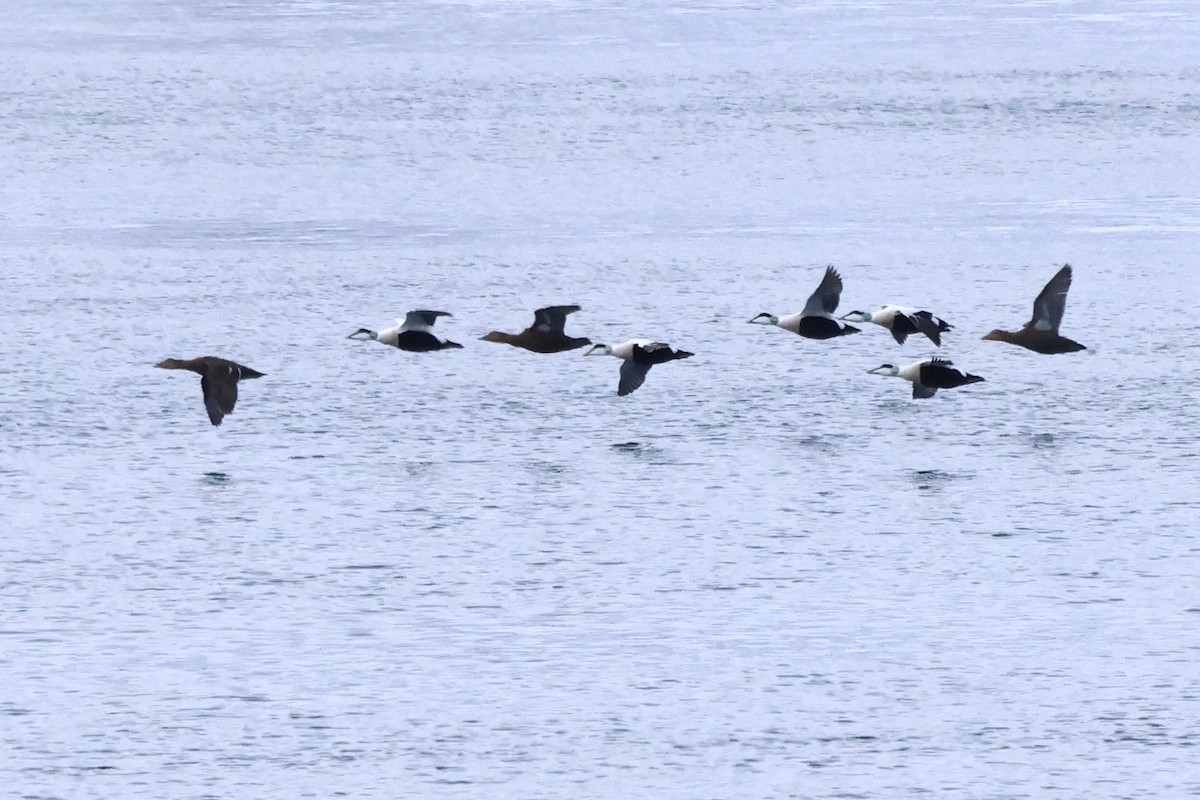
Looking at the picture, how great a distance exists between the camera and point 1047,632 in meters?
22.9

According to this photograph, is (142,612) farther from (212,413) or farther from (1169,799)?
(1169,799)

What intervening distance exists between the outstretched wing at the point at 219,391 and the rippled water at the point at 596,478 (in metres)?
0.51

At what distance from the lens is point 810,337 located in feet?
115

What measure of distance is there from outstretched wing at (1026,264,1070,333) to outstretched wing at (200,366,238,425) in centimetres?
1111

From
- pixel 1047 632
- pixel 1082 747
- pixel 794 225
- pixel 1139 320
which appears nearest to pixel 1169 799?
pixel 1082 747

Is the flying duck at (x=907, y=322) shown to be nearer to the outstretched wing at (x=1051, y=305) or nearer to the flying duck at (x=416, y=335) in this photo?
the outstretched wing at (x=1051, y=305)

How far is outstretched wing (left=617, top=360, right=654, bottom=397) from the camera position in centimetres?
3244

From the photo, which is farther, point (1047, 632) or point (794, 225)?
point (794, 225)

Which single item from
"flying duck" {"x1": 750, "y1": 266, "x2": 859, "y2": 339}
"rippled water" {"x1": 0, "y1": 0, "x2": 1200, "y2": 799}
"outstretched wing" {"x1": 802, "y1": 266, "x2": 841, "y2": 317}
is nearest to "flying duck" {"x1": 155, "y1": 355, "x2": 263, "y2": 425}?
"rippled water" {"x1": 0, "y1": 0, "x2": 1200, "y2": 799}

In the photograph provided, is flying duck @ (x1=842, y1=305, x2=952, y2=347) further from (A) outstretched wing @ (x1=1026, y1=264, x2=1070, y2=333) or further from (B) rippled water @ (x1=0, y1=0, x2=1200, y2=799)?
(A) outstretched wing @ (x1=1026, y1=264, x2=1070, y2=333)

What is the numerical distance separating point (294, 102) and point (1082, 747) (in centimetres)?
5519

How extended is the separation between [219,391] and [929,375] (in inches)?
384

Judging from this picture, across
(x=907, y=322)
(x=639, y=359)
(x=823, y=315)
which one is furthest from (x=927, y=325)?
(x=639, y=359)

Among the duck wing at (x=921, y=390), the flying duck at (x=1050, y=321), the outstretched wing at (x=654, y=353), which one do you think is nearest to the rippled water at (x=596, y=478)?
the duck wing at (x=921, y=390)
